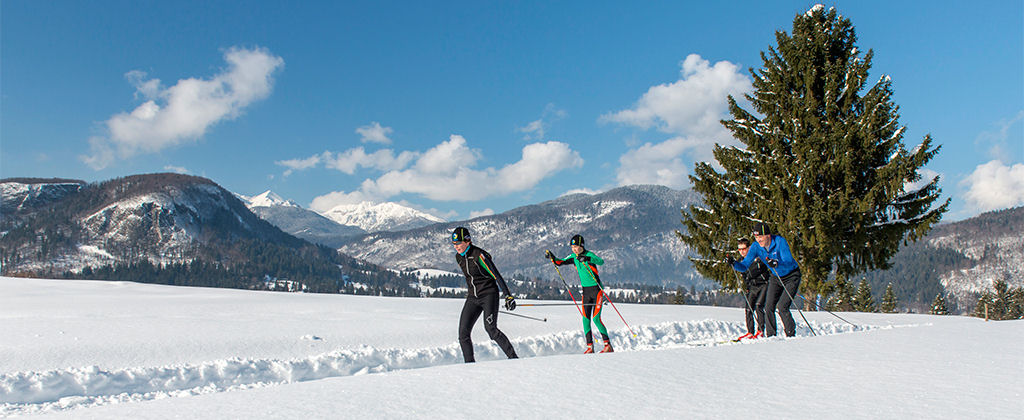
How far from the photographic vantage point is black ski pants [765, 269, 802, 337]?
9836 mm

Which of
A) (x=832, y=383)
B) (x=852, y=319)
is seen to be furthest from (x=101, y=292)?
(x=852, y=319)

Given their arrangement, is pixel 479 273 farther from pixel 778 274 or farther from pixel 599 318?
pixel 778 274

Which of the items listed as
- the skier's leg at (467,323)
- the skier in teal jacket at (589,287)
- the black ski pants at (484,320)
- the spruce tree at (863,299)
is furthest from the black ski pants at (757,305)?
the spruce tree at (863,299)

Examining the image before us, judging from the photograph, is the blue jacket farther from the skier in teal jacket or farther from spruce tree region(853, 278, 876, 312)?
spruce tree region(853, 278, 876, 312)

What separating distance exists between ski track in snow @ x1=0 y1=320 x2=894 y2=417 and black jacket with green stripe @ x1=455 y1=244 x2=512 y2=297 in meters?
1.72

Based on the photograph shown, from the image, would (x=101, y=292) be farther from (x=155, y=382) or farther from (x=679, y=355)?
(x=679, y=355)

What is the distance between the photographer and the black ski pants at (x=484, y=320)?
7918 mm

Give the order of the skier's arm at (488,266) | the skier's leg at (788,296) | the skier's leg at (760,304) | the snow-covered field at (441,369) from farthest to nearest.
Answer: the skier's leg at (760,304) → the skier's leg at (788,296) → the skier's arm at (488,266) → the snow-covered field at (441,369)

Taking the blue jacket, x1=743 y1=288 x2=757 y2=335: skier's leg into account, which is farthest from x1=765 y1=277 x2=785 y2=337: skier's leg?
x1=743 y1=288 x2=757 y2=335: skier's leg

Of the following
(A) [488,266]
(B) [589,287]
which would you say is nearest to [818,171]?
(B) [589,287]

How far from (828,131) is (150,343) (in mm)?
21742

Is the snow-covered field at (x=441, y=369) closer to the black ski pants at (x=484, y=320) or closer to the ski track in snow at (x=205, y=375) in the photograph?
the ski track in snow at (x=205, y=375)

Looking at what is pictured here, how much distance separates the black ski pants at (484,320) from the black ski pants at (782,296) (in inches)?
200

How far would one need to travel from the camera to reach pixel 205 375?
23.2ft
